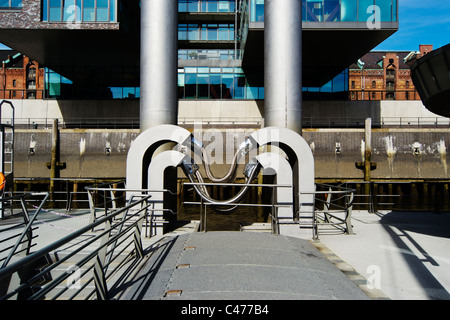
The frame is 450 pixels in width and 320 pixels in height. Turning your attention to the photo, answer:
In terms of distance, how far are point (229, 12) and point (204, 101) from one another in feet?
49.9

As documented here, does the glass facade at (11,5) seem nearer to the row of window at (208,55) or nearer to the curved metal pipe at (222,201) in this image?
the row of window at (208,55)

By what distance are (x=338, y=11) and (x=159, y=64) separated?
56.5ft

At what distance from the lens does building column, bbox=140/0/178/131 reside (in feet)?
37.2

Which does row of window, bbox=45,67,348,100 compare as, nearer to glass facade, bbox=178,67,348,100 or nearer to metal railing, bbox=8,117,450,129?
glass facade, bbox=178,67,348,100

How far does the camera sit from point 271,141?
8289 mm

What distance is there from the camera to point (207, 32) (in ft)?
130

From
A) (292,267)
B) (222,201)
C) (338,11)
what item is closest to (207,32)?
(338,11)

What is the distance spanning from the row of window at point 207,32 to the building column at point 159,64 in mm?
28453

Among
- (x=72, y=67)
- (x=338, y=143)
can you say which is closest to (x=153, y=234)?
(x=338, y=143)

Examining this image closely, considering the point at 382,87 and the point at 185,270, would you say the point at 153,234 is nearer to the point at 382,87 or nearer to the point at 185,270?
the point at 185,270

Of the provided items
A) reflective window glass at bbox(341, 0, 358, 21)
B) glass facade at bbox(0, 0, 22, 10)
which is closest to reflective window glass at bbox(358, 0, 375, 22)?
reflective window glass at bbox(341, 0, 358, 21)

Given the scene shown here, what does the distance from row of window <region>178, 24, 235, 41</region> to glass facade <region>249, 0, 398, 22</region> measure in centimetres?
1680

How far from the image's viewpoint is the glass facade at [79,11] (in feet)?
78.0

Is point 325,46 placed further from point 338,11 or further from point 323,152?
point 323,152
